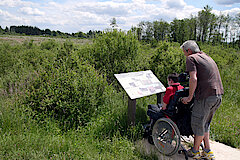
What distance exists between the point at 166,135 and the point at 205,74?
1.31 m

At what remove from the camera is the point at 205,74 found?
3207 mm

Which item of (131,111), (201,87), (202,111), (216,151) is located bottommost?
(216,151)

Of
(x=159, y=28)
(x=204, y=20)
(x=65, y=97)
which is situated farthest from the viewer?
(x=159, y=28)

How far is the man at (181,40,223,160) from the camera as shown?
3201 millimetres

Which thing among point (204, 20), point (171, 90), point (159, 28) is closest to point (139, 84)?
point (171, 90)

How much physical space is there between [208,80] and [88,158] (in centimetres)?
241

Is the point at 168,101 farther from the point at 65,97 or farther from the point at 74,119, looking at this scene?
the point at 65,97

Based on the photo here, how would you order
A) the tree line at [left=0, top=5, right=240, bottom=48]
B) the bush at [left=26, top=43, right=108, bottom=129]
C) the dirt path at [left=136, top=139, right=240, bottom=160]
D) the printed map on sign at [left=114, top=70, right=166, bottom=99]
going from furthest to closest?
1. the tree line at [left=0, top=5, right=240, bottom=48]
2. the bush at [left=26, top=43, right=108, bottom=129]
3. the printed map on sign at [left=114, top=70, right=166, bottom=99]
4. the dirt path at [left=136, top=139, right=240, bottom=160]

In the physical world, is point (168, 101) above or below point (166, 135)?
above

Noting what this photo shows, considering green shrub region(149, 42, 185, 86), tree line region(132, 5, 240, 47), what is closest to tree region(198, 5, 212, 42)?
tree line region(132, 5, 240, 47)

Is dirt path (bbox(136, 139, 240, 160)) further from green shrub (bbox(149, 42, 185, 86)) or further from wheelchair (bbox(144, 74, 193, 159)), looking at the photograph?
green shrub (bbox(149, 42, 185, 86))

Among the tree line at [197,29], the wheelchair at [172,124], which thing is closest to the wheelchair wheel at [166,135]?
the wheelchair at [172,124]

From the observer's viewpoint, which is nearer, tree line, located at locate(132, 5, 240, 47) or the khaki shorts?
the khaki shorts

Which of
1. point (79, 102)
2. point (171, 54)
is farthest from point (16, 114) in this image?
point (171, 54)
